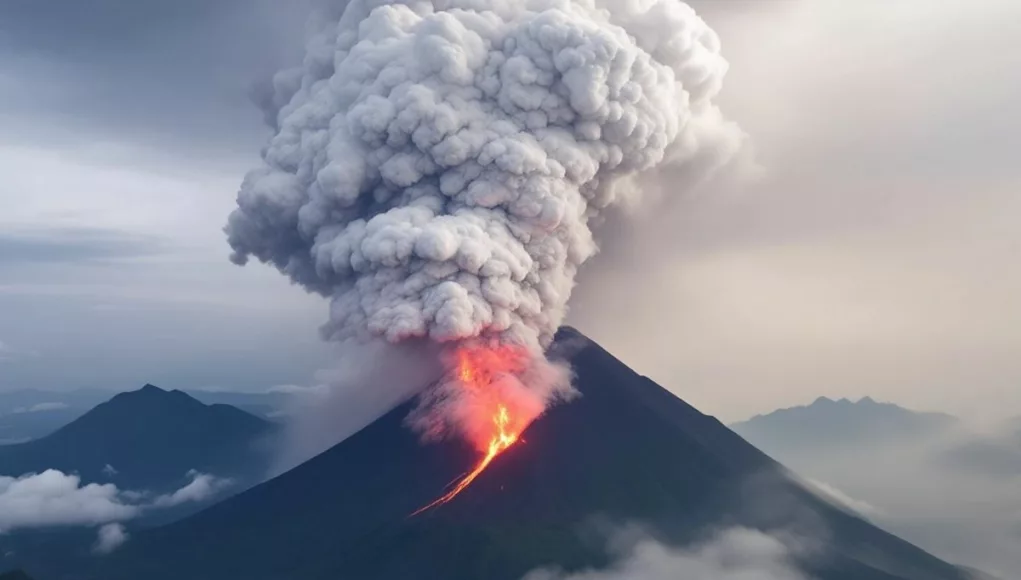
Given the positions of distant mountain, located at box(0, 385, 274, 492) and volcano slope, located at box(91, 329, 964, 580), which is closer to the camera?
volcano slope, located at box(91, 329, 964, 580)

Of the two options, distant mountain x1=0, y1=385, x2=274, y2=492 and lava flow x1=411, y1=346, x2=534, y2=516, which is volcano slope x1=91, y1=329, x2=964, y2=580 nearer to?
lava flow x1=411, y1=346, x2=534, y2=516

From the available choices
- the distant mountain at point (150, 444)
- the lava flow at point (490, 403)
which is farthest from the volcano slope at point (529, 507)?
the distant mountain at point (150, 444)

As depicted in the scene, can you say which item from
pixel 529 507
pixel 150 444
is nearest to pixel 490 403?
pixel 529 507

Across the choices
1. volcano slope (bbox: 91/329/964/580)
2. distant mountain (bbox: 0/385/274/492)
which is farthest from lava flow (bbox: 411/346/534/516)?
distant mountain (bbox: 0/385/274/492)

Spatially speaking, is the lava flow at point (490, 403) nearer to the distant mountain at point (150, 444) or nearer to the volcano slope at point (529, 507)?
the volcano slope at point (529, 507)

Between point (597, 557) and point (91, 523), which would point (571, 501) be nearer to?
point (597, 557)
